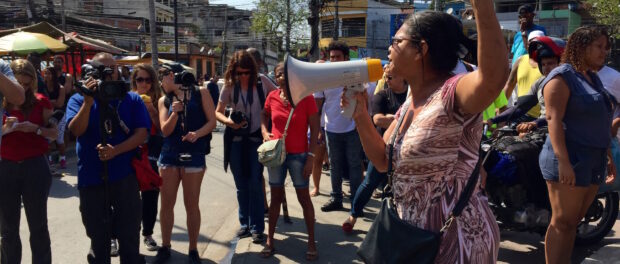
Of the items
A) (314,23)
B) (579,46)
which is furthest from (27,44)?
(579,46)

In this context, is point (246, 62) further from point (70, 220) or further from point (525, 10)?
point (525, 10)

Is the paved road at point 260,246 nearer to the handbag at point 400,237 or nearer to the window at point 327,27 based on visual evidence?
the handbag at point 400,237

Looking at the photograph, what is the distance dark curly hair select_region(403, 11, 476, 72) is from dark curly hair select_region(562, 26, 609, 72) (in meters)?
2.04

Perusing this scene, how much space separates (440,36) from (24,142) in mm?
3242

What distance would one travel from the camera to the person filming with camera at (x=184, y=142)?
4.20 metres

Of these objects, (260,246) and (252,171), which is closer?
(260,246)

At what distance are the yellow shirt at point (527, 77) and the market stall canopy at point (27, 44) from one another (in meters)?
9.68

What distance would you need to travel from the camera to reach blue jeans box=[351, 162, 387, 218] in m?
4.61

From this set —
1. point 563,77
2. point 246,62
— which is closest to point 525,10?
point 563,77

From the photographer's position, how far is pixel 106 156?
11.1 feet

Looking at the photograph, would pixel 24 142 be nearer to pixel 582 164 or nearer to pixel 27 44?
pixel 582 164

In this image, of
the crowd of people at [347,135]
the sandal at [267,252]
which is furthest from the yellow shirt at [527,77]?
the sandal at [267,252]

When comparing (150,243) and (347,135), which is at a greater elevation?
(347,135)

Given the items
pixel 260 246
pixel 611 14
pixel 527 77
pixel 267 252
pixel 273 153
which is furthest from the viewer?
pixel 611 14
